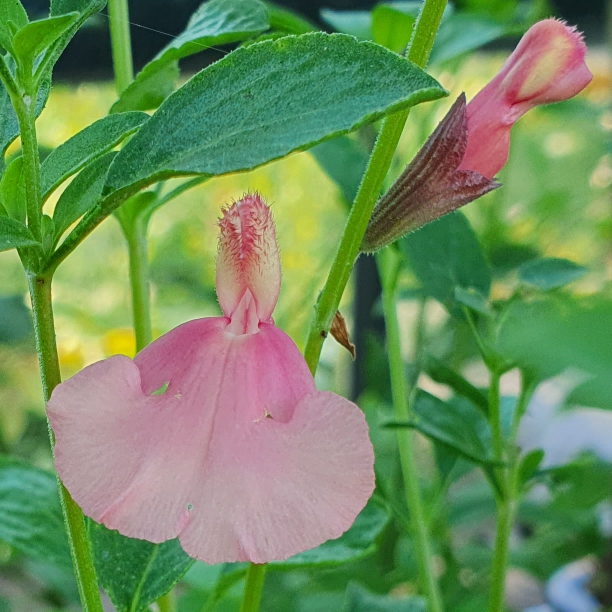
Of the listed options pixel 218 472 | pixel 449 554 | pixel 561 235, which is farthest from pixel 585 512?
pixel 218 472

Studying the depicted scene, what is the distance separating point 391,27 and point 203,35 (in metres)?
0.28

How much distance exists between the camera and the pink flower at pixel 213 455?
0.77ft

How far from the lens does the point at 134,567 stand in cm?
33

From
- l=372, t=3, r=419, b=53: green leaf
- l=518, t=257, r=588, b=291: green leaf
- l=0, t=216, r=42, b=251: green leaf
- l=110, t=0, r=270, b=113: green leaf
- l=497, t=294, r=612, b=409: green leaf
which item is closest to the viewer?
l=497, t=294, r=612, b=409: green leaf

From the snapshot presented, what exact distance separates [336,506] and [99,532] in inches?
6.0

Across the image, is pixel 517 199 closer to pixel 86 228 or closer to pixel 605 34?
pixel 605 34

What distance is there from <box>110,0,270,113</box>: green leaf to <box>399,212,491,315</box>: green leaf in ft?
0.59

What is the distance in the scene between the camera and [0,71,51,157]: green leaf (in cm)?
28

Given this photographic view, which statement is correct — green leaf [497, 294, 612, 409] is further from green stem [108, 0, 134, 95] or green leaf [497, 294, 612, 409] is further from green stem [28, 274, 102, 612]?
green stem [108, 0, 134, 95]

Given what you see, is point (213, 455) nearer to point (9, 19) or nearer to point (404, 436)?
point (9, 19)

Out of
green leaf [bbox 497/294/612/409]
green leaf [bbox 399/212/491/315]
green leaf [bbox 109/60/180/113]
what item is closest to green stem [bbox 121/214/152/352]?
green leaf [bbox 109/60/180/113]

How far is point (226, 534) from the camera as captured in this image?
24 centimetres

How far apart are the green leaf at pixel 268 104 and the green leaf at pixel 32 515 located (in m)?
0.24

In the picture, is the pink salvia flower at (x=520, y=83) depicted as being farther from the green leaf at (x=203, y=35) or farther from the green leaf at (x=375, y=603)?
the green leaf at (x=375, y=603)
